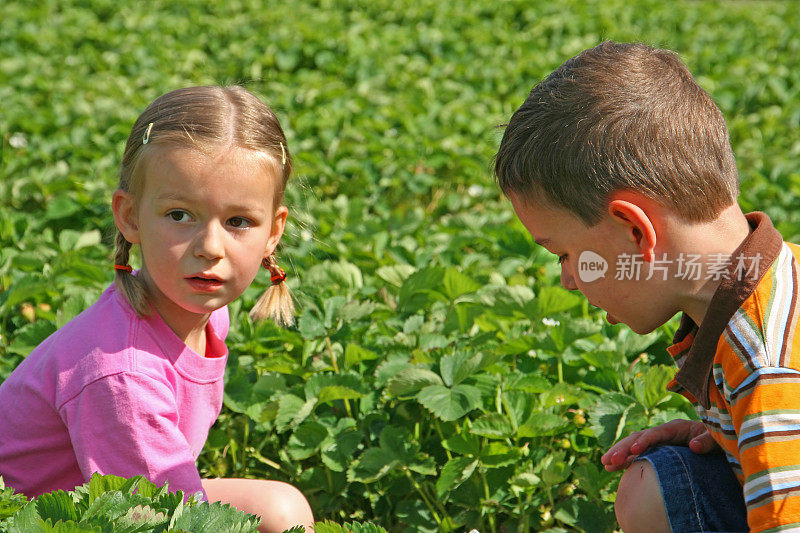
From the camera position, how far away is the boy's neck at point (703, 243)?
4.79 feet

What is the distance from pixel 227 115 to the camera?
1.73m

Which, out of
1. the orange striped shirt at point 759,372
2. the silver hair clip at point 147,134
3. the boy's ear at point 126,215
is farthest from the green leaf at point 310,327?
the orange striped shirt at point 759,372

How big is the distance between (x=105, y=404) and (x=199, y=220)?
0.40 m

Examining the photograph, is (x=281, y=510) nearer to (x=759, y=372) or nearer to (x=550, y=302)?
(x=550, y=302)

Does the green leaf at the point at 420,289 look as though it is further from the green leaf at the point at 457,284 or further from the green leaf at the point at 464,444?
the green leaf at the point at 464,444

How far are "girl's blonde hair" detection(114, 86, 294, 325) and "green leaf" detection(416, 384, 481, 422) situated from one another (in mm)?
570

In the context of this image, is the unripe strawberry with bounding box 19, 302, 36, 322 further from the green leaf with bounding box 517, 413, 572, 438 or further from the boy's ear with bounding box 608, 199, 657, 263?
the boy's ear with bounding box 608, 199, 657, 263

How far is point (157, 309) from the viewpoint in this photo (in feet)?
5.82

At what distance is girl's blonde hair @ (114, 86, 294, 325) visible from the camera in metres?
1.68

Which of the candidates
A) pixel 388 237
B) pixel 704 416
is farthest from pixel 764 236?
pixel 388 237

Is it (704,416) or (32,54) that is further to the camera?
(32,54)

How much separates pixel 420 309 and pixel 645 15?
6.86 meters

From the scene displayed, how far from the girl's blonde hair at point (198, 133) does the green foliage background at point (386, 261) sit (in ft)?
1.63

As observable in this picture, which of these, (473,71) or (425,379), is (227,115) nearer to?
(425,379)
